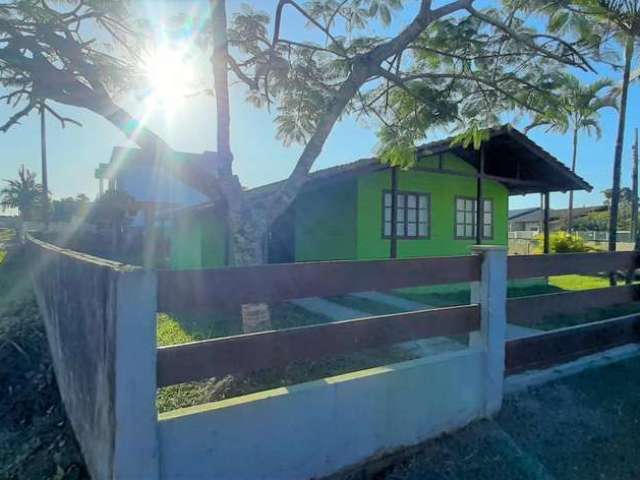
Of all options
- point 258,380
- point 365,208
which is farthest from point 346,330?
point 365,208

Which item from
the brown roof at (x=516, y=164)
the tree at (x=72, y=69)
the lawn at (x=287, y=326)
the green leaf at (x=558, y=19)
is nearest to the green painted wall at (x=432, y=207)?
the brown roof at (x=516, y=164)

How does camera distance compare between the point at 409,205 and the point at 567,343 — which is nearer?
the point at 567,343

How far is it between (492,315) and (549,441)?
0.92m

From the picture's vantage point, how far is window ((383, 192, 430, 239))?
1053 cm

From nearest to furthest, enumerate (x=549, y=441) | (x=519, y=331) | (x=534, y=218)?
(x=549, y=441)
(x=519, y=331)
(x=534, y=218)

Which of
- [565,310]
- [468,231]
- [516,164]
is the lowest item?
[565,310]

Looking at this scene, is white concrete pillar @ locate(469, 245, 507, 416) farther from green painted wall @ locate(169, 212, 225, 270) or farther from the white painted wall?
green painted wall @ locate(169, 212, 225, 270)

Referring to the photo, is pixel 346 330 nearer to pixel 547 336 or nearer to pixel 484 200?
pixel 547 336

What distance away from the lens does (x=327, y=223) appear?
35.9 feet

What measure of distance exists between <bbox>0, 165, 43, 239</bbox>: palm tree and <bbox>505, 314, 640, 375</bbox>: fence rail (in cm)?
3971

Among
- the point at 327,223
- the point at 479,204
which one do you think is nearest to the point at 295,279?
the point at 327,223

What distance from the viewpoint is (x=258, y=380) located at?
11.7 ft

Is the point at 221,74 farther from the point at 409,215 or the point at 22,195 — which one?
the point at 22,195

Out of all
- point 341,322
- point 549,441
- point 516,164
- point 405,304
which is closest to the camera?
point 341,322
